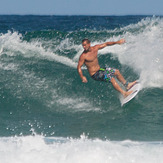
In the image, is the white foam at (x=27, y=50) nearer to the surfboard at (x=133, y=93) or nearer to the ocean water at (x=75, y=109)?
the ocean water at (x=75, y=109)

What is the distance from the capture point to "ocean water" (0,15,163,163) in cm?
515

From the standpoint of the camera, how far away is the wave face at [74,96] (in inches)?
267

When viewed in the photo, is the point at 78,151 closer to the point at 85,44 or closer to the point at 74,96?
the point at 85,44

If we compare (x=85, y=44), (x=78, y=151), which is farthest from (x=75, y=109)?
(x=78, y=151)

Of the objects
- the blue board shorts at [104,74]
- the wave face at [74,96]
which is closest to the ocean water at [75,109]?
the wave face at [74,96]

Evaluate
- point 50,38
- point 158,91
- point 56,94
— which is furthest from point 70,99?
point 50,38

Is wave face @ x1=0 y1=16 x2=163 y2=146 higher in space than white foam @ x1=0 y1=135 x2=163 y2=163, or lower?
higher

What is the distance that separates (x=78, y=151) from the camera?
16.6 feet

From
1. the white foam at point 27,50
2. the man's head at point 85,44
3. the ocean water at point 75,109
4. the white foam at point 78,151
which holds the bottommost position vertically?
the white foam at point 78,151

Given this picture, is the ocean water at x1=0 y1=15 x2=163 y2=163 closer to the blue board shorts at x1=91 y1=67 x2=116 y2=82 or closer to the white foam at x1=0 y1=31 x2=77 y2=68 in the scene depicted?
the white foam at x1=0 y1=31 x2=77 y2=68

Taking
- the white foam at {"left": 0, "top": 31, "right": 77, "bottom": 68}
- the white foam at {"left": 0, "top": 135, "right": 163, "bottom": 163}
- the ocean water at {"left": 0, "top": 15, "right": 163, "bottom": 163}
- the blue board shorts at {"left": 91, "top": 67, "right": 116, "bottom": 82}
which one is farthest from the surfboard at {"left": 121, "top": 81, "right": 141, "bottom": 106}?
the white foam at {"left": 0, "top": 31, "right": 77, "bottom": 68}

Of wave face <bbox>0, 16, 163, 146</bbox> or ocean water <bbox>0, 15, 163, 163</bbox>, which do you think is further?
wave face <bbox>0, 16, 163, 146</bbox>

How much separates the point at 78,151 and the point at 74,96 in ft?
12.1

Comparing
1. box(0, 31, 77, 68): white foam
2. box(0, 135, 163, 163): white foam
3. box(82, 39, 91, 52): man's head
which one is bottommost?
box(0, 135, 163, 163): white foam
